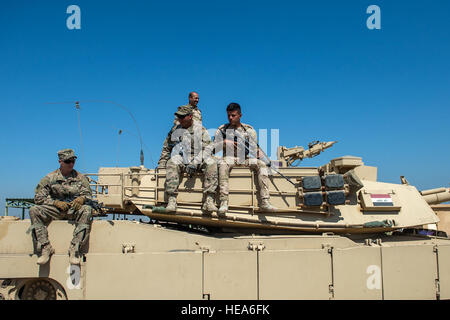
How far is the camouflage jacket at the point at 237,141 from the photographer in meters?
6.74

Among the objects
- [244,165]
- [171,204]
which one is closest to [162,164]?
[171,204]

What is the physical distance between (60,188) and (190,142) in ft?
8.45

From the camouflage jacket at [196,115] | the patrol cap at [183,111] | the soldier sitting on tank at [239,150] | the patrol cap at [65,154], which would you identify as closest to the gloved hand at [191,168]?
the soldier sitting on tank at [239,150]

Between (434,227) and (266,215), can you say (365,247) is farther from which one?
(434,227)

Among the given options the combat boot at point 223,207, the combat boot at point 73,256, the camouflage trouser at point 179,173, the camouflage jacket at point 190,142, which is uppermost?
the camouflage jacket at point 190,142

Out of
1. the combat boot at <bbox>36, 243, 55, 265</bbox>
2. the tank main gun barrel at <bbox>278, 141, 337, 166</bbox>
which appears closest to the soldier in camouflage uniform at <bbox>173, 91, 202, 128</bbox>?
the combat boot at <bbox>36, 243, 55, 265</bbox>

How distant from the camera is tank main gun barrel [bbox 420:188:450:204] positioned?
25.6ft

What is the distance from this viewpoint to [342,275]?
607 centimetres

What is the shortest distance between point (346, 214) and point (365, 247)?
0.72 meters

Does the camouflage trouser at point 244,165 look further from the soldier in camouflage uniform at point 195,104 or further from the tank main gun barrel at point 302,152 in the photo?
the tank main gun barrel at point 302,152

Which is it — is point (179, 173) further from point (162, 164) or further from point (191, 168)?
point (162, 164)

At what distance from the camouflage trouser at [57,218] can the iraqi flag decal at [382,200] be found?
5.45m

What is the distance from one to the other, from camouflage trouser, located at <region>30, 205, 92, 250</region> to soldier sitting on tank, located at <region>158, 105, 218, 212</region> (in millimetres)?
1476

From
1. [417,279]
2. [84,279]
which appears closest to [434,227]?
[417,279]
